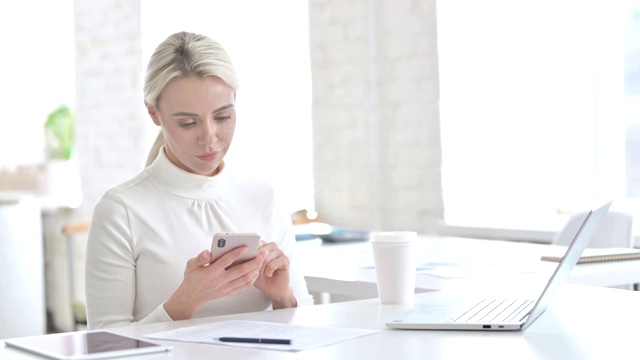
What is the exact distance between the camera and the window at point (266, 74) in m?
5.68

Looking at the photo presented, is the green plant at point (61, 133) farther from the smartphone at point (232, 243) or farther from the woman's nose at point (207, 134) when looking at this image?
the smartphone at point (232, 243)

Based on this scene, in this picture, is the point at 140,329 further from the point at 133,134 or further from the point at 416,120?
the point at 133,134

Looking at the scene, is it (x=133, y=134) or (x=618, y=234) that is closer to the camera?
(x=618, y=234)

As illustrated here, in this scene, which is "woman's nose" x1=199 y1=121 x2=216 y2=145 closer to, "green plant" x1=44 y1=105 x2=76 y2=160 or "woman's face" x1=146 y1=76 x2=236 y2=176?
"woman's face" x1=146 y1=76 x2=236 y2=176

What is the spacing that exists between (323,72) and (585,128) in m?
1.56

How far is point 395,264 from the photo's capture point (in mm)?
1915

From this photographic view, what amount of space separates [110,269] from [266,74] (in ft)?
12.5

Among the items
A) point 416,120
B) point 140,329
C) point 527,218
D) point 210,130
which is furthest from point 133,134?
point 140,329

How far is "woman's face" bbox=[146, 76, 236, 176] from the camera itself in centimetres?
218

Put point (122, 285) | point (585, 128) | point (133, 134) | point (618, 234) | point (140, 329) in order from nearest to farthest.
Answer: point (140, 329) < point (122, 285) < point (618, 234) < point (585, 128) < point (133, 134)

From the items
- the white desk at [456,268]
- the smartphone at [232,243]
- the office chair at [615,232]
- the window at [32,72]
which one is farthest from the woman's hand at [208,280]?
the window at [32,72]

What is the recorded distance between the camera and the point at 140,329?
1713 mm

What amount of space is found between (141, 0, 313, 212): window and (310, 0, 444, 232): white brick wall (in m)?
0.28

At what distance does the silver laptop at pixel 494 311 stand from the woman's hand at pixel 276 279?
326 millimetres
